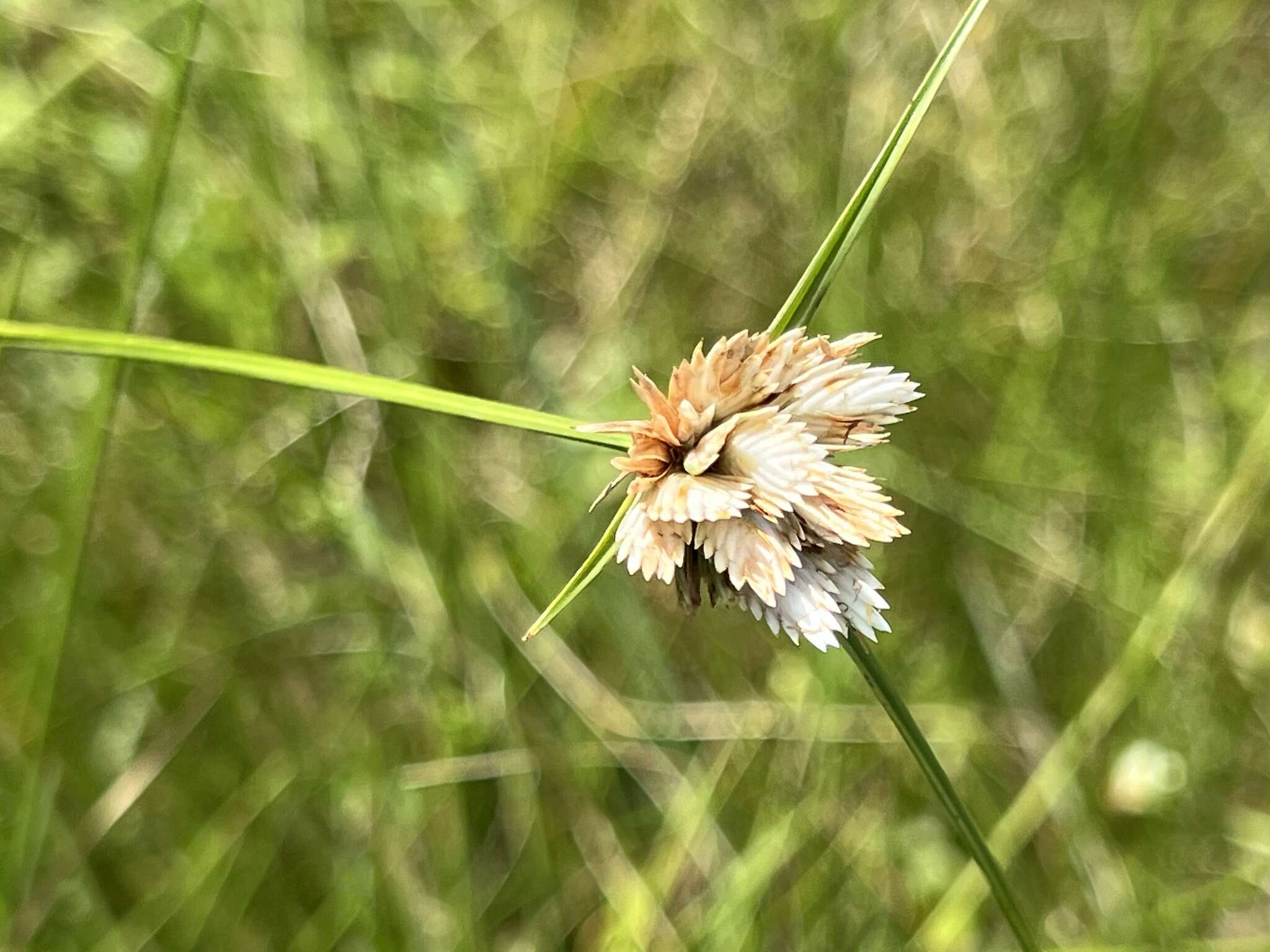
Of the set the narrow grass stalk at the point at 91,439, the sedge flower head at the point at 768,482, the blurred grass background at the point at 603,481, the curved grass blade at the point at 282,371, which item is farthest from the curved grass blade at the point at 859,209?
the blurred grass background at the point at 603,481

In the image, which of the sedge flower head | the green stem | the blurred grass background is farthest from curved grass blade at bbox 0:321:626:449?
the blurred grass background

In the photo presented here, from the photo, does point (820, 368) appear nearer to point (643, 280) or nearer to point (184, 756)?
point (643, 280)

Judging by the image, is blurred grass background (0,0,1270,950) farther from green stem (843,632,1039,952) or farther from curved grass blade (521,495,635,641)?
curved grass blade (521,495,635,641)

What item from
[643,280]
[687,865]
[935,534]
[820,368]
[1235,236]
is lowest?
[687,865]

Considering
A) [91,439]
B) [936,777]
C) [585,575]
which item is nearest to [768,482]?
[585,575]

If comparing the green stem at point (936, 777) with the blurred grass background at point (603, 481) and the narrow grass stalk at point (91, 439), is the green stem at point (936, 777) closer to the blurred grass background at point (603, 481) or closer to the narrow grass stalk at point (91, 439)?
the blurred grass background at point (603, 481)

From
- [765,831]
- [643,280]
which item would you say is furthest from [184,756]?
[643,280]
